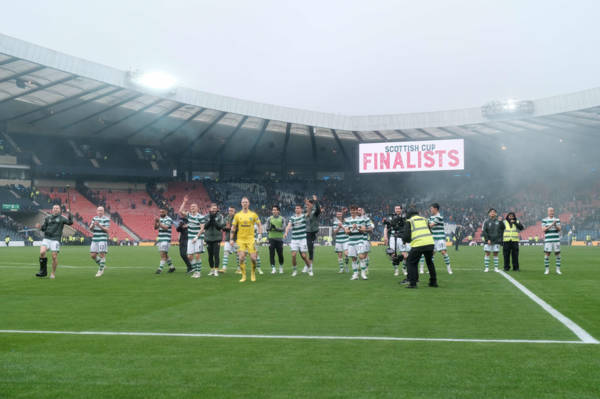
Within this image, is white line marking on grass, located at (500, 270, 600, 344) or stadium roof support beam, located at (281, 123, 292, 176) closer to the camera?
white line marking on grass, located at (500, 270, 600, 344)

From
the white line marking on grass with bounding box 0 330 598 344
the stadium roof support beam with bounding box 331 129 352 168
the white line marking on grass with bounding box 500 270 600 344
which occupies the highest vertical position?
the stadium roof support beam with bounding box 331 129 352 168

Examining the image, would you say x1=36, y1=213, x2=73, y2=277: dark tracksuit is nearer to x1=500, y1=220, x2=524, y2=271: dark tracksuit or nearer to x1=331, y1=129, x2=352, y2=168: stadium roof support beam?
x1=500, y1=220, x2=524, y2=271: dark tracksuit

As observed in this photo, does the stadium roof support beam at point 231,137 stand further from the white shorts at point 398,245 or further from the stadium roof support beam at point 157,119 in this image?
the white shorts at point 398,245

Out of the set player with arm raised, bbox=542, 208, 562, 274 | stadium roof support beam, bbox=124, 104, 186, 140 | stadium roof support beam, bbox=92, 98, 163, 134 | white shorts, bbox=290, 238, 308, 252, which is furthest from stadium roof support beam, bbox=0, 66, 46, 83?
player with arm raised, bbox=542, 208, 562, 274

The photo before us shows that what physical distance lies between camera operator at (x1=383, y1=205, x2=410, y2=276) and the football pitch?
10.2ft

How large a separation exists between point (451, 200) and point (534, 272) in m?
40.9

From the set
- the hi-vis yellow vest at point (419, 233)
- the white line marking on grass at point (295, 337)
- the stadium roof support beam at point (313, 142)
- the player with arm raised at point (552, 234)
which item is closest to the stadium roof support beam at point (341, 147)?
the stadium roof support beam at point (313, 142)

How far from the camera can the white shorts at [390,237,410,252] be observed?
17.3 metres

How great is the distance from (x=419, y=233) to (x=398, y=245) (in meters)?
4.96

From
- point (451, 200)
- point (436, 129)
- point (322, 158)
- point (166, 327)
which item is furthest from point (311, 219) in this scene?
point (322, 158)

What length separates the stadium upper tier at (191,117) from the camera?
3471 centimetres

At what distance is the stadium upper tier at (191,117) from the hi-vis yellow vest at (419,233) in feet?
84.5

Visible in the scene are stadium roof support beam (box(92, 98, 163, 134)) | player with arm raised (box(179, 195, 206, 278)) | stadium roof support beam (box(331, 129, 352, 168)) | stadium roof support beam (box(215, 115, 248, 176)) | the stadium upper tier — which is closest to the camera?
player with arm raised (box(179, 195, 206, 278))

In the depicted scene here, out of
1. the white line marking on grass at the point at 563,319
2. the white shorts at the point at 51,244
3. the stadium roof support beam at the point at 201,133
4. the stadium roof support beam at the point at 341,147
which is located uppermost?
the stadium roof support beam at the point at 201,133
